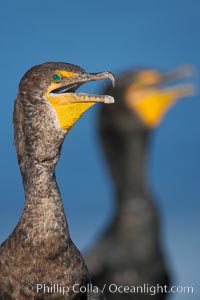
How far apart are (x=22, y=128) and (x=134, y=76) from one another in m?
5.39

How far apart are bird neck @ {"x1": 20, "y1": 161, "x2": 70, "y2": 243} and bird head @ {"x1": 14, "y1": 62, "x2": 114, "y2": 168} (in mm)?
75

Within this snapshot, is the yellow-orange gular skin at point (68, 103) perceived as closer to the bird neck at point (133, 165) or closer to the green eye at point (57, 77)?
the green eye at point (57, 77)

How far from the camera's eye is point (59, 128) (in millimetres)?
4996

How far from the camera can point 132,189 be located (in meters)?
9.55

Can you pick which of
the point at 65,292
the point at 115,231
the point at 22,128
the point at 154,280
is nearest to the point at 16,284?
the point at 65,292

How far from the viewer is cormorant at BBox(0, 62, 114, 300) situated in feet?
16.4

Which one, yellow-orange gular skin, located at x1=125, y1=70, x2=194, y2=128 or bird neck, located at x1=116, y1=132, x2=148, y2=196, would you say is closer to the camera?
bird neck, located at x1=116, y1=132, x2=148, y2=196

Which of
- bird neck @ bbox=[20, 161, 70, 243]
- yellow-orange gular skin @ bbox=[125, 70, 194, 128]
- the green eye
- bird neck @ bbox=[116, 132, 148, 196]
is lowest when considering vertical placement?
bird neck @ bbox=[20, 161, 70, 243]

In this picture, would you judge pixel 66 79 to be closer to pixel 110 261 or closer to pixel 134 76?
pixel 110 261

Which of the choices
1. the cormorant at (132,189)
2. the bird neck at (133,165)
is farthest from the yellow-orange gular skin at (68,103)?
the bird neck at (133,165)

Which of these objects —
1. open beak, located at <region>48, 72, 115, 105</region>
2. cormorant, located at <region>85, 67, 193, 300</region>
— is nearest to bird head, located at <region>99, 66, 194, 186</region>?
cormorant, located at <region>85, 67, 193, 300</region>

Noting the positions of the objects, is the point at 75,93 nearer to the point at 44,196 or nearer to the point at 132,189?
the point at 44,196

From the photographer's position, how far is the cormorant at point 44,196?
16.4 ft

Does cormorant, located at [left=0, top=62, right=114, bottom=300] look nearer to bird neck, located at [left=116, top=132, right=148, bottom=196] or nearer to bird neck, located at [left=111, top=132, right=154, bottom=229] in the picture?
bird neck, located at [left=111, top=132, right=154, bottom=229]
